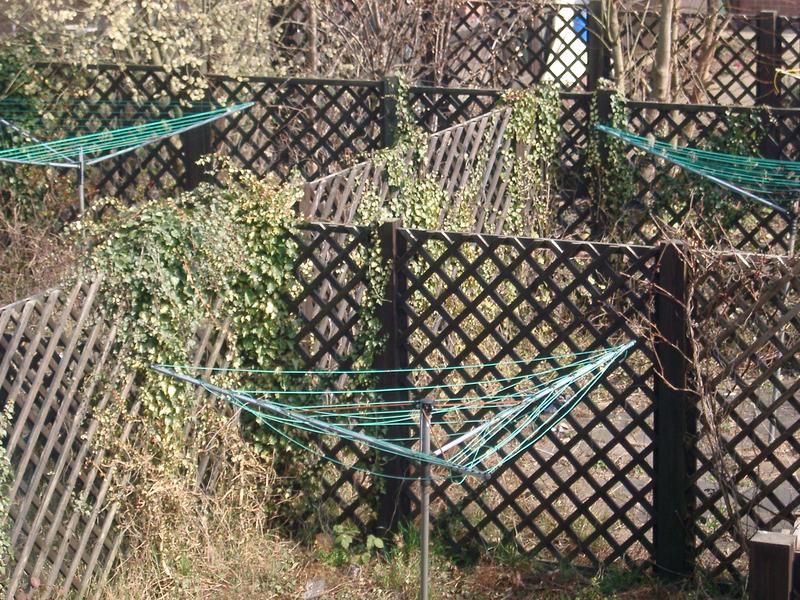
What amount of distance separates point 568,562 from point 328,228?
1.78 m

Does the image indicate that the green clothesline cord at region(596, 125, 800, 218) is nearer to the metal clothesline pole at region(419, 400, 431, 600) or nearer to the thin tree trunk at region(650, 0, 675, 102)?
the thin tree trunk at region(650, 0, 675, 102)

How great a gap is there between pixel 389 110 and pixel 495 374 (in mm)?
3869

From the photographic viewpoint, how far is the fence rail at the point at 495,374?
414cm

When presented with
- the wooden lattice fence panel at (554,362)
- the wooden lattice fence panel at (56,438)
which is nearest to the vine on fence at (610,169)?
the wooden lattice fence panel at (554,362)

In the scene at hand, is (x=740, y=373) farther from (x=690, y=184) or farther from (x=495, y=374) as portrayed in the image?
(x=690, y=184)

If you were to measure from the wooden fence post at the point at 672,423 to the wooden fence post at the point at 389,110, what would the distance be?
4065 mm

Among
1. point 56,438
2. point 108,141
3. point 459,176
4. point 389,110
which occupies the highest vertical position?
point 389,110

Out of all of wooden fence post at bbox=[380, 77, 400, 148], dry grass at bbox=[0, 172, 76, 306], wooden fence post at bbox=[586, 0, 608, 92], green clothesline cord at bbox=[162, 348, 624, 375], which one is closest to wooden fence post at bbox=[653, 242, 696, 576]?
green clothesline cord at bbox=[162, 348, 624, 375]

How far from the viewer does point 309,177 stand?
8.46 meters

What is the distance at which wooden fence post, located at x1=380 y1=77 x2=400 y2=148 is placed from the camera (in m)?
8.02

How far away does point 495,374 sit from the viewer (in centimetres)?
463

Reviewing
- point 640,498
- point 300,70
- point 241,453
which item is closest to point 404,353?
point 241,453

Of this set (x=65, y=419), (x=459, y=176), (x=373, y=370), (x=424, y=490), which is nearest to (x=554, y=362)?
(x=373, y=370)

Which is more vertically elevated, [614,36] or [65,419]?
[614,36]
